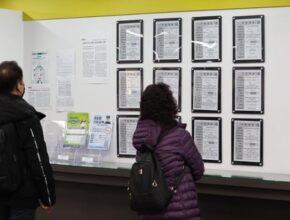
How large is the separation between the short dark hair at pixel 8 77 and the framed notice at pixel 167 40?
4.22 ft

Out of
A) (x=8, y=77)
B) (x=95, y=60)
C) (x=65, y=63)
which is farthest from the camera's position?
(x=65, y=63)

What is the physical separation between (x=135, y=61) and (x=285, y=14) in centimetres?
121

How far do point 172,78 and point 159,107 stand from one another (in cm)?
103

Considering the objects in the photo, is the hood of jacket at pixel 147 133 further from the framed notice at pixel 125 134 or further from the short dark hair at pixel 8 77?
the framed notice at pixel 125 134

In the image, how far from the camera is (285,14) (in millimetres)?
3084

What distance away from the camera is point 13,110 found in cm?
240

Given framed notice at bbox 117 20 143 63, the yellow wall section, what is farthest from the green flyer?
the yellow wall section

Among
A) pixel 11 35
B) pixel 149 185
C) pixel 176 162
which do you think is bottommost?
pixel 149 185

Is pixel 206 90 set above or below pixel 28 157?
above

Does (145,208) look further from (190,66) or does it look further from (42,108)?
(42,108)

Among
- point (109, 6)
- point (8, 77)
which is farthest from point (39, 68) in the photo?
point (8, 77)

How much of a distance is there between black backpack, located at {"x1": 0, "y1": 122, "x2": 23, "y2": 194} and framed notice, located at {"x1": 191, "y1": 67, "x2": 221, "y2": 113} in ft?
4.84

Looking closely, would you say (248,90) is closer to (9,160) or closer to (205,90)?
(205,90)

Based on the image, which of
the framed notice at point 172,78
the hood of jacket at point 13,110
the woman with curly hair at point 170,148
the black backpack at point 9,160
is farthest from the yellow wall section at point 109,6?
the black backpack at point 9,160
